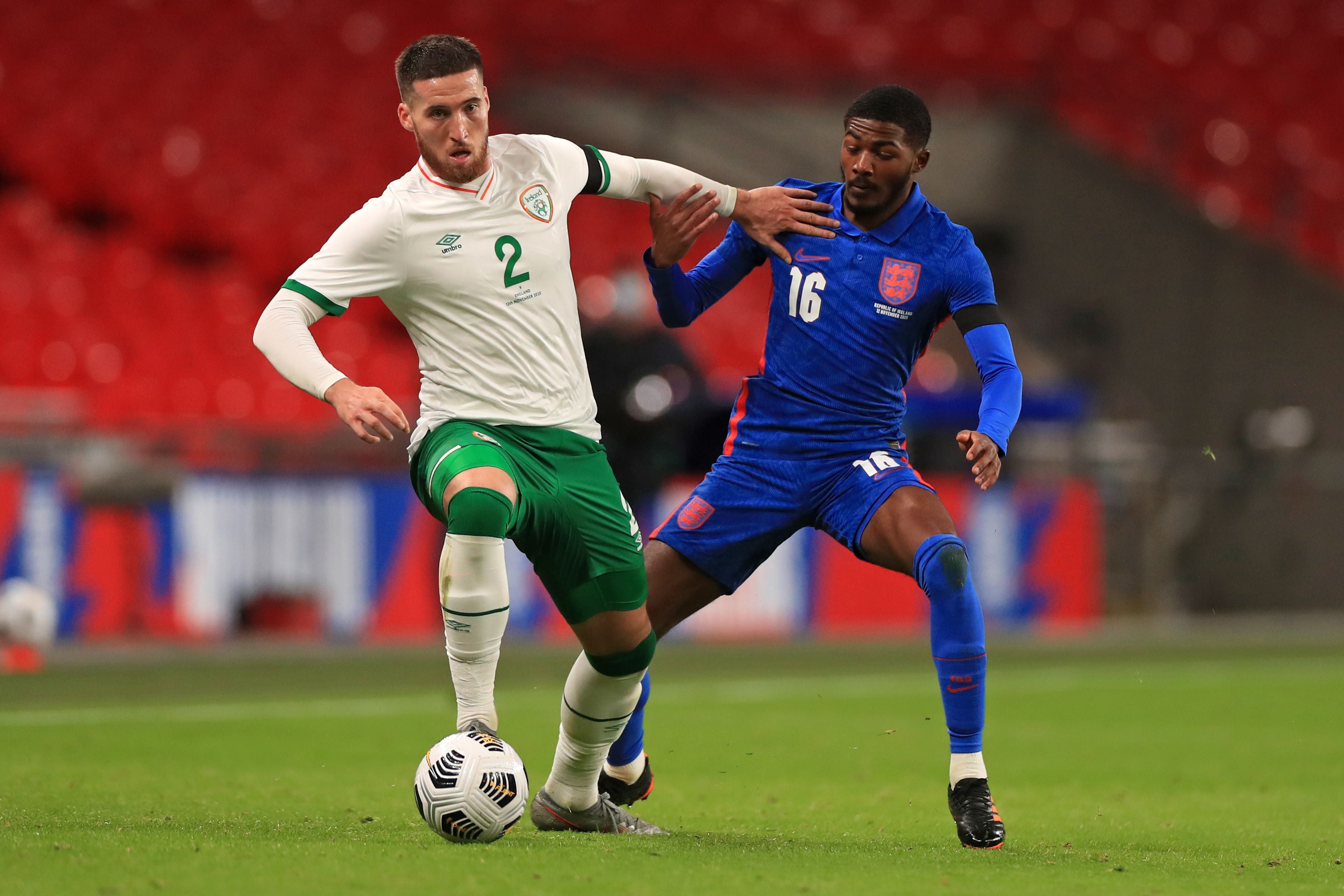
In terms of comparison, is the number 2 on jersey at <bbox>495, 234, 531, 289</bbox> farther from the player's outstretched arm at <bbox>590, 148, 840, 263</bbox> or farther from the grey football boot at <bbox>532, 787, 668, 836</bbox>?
the grey football boot at <bbox>532, 787, 668, 836</bbox>

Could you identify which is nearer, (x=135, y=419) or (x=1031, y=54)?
(x=135, y=419)

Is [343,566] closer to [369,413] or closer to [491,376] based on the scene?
[491,376]

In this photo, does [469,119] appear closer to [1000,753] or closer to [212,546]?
[1000,753]

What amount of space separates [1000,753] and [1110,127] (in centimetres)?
1296

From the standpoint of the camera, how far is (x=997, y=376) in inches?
210

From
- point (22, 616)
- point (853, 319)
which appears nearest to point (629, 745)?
point (853, 319)

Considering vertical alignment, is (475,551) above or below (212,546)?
above

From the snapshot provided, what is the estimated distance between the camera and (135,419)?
12938mm

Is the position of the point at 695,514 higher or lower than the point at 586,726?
higher

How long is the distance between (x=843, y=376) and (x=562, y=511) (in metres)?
1.13

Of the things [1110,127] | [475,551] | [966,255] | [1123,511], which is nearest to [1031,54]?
[1110,127]

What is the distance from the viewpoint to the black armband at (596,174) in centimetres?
554

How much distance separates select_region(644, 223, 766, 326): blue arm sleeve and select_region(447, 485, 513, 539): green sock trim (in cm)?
132

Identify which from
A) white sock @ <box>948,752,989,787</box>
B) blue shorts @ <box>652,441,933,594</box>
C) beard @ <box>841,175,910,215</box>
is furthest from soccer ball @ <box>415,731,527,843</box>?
beard @ <box>841,175,910,215</box>
